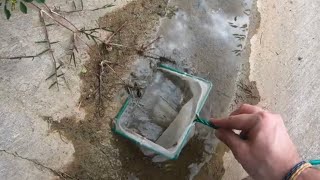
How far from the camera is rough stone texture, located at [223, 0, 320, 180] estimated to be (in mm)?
2498

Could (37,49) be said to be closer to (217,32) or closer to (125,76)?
(125,76)

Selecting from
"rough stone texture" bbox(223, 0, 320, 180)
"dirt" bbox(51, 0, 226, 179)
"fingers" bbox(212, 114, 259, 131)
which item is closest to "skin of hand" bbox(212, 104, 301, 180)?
"fingers" bbox(212, 114, 259, 131)

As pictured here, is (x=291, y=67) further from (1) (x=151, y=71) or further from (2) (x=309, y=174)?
(2) (x=309, y=174)

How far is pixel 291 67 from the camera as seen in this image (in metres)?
2.55

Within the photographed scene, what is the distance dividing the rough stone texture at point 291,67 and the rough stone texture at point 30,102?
3.07 ft

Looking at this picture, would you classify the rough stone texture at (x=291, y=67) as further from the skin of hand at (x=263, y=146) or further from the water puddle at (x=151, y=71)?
the skin of hand at (x=263, y=146)

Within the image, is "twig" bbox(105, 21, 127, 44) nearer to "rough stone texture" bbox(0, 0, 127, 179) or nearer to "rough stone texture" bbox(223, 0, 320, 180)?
"rough stone texture" bbox(0, 0, 127, 179)

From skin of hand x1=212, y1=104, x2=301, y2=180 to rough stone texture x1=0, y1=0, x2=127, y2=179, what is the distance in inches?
28.5

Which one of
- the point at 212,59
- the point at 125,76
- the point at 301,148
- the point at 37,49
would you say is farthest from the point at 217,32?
the point at 37,49

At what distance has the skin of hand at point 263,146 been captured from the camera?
5.58ft

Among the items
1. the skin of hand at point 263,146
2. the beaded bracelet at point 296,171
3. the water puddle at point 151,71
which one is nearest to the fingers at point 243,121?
the skin of hand at point 263,146

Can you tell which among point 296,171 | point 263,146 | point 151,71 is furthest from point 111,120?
point 296,171

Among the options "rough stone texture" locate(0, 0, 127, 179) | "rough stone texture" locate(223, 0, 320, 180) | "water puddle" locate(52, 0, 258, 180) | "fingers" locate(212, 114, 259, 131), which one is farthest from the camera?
"rough stone texture" locate(223, 0, 320, 180)

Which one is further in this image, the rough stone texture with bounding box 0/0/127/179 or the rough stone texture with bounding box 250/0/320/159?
the rough stone texture with bounding box 250/0/320/159
